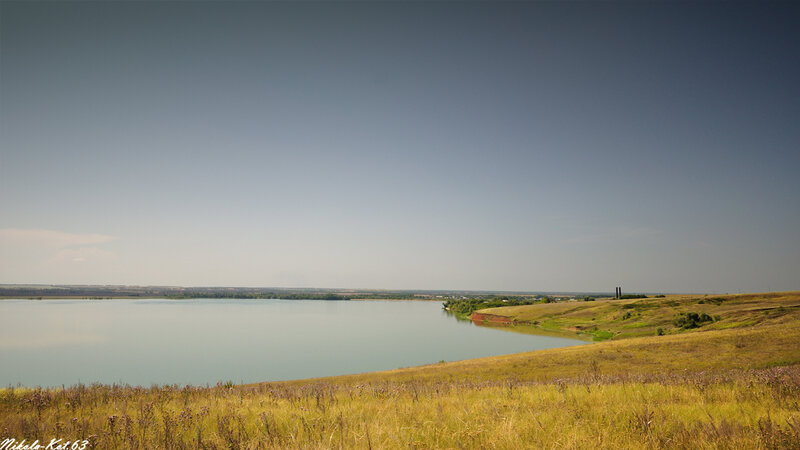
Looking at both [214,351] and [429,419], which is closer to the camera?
[429,419]

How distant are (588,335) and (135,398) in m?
71.1

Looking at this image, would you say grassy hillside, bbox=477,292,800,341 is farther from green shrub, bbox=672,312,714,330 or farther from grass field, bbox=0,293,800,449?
grass field, bbox=0,293,800,449


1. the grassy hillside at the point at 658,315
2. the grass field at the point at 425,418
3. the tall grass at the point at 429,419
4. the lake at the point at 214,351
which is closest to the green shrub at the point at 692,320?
the grassy hillside at the point at 658,315

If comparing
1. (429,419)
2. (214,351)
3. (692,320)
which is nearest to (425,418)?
(429,419)

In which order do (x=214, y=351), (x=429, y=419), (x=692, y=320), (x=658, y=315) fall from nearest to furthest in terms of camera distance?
(x=429, y=419) < (x=692, y=320) < (x=214, y=351) < (x=658, y=315)

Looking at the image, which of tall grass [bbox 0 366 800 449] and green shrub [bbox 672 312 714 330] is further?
green shrub [bbox 672 312 714 330]

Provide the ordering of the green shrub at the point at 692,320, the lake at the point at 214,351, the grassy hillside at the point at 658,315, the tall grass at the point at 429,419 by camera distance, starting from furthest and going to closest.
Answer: the green shrub at the point at 692,320, the grassy hillside at the point at 658,315, the lake at the point at 214,351, the tall grass at the point at 429,419

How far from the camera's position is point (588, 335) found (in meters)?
65.2

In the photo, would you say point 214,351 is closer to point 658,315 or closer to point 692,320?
point 692,320

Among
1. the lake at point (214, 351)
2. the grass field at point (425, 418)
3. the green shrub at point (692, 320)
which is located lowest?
the lake at point (214, 351)

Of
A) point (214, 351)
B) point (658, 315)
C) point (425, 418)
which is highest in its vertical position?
point (425, 418)

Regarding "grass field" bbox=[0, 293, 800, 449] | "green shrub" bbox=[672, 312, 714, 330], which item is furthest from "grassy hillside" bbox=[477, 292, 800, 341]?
"grass field" bbox=[0, 293, 800, 449]

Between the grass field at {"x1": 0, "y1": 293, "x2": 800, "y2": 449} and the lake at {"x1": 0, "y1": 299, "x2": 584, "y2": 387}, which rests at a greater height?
the grass field at {"x1": 0, "y1": 293, "x2": 800, "y2": 449}

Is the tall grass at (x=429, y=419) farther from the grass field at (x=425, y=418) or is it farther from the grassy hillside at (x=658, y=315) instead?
the grassy hillside at (x=658, y=315)
